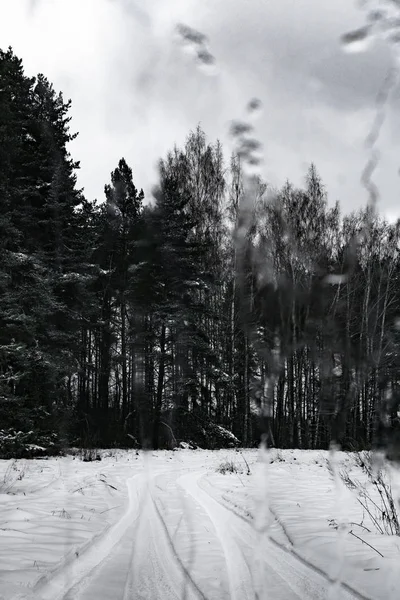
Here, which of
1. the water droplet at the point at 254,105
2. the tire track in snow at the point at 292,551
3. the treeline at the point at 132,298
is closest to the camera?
the water droplet at the point at 254,105

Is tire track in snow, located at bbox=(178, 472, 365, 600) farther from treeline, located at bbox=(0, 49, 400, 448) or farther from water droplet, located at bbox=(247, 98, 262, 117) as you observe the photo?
treeline, located at bbox=(0, 49, 400, 448)

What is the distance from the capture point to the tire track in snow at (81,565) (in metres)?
2.46

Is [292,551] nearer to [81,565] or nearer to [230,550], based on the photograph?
[230,550]

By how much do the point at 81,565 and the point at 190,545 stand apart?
3.05 ft

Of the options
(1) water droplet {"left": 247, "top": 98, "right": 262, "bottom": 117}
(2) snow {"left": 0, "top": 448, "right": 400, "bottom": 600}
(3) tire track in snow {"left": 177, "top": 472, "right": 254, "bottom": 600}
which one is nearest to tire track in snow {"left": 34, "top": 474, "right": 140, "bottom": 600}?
(2) snow {"left": 0, "top": 448, "right": 400, "bottom": 600}

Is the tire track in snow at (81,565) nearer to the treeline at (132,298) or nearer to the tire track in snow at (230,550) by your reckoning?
the tire track in snow at (230,550)

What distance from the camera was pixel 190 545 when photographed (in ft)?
11.5

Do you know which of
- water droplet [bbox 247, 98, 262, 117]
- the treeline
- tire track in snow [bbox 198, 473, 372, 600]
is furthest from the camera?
the treeline

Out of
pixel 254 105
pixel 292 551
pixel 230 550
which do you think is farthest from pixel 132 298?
pixel 254 105

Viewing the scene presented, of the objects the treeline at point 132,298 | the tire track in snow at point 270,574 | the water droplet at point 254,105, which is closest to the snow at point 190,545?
the tire track in snow at point 270,574

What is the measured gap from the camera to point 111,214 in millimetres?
23438

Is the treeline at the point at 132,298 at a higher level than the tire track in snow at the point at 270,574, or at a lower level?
higher

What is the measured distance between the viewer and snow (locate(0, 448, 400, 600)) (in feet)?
8.21

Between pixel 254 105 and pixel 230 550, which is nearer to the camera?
pixel 254 105
